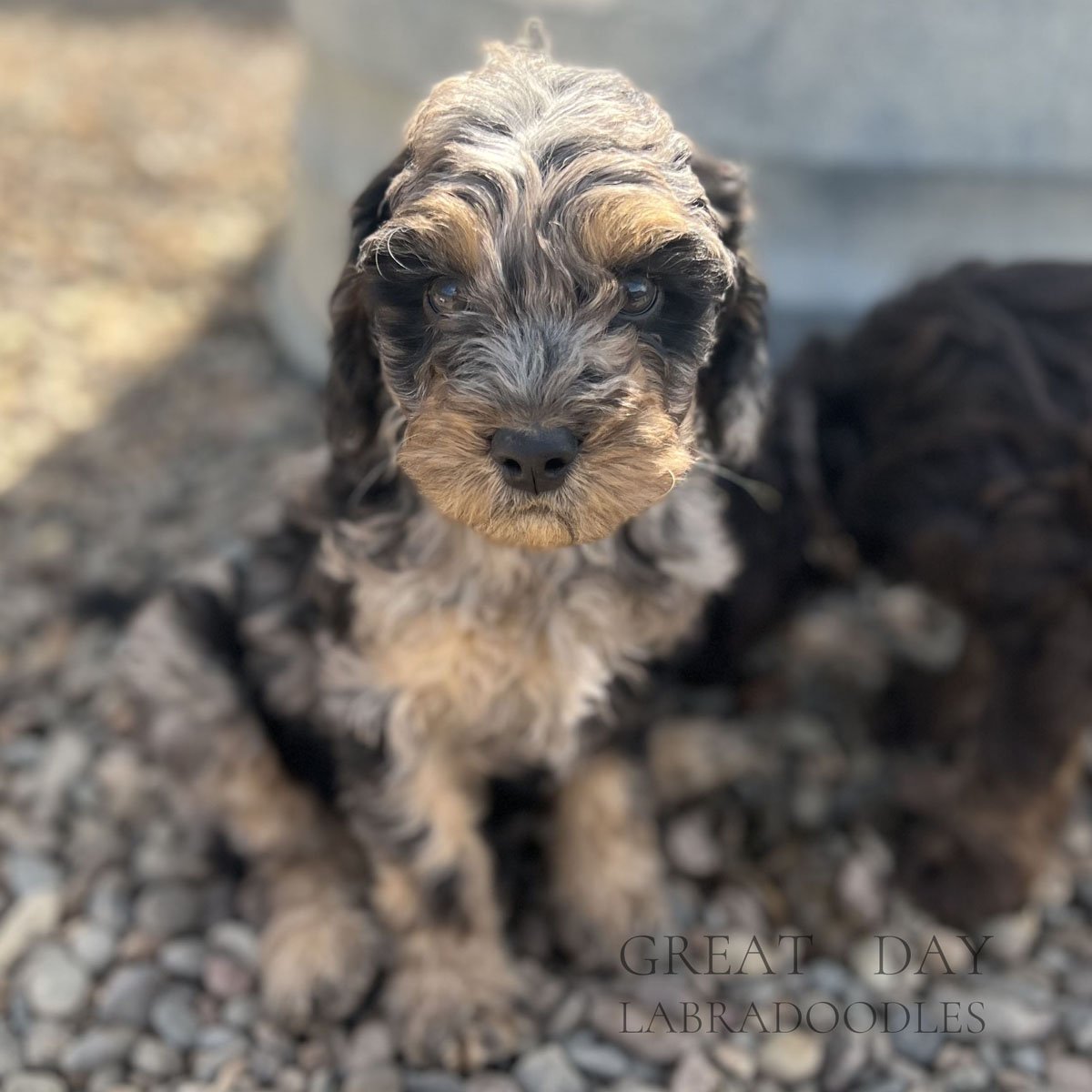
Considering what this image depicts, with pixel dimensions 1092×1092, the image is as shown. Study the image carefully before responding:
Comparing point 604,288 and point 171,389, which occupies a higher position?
point 604,288

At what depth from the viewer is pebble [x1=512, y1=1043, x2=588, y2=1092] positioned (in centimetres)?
341

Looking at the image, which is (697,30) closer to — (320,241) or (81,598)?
(320,241)

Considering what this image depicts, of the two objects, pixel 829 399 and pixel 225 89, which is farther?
pixel 225 89

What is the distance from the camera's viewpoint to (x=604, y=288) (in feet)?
8.66

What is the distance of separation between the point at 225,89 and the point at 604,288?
7858 mm

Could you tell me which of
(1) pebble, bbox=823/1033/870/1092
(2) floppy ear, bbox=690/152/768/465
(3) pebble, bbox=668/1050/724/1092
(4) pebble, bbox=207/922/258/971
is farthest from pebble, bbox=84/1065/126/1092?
(2) floppy ear, bbox=690/152/768/465

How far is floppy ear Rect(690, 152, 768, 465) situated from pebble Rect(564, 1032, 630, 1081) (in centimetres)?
171

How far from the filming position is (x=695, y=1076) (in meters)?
3.41

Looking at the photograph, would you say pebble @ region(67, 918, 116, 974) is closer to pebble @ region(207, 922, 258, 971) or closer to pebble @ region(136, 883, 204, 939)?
pebble @ region(136, 883, 204, 939)

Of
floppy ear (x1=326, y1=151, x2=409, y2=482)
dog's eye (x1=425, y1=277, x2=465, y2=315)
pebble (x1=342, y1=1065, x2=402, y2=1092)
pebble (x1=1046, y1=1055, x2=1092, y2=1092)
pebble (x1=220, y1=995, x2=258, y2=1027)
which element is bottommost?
pebble (x1=220, y1=995, x2=258, y2=1027)

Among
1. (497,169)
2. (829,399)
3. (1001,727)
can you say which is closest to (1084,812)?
(1001,727)

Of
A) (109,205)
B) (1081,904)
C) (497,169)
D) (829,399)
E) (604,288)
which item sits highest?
(497,169)

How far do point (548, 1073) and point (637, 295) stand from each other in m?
2.15

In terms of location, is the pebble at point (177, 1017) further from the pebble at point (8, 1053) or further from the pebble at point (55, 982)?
the pebble at point (8, 1053)
